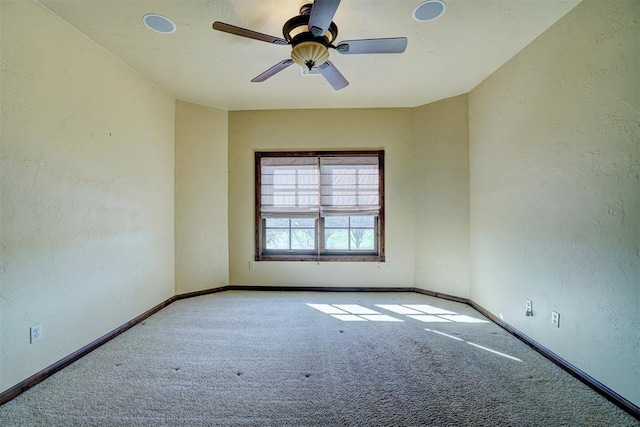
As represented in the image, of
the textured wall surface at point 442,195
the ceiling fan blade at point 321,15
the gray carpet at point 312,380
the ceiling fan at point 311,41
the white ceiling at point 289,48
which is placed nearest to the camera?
the ceiling fan blade at point 321,15

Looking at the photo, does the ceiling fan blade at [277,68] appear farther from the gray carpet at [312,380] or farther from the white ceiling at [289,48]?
the gray carpet at [312,380]

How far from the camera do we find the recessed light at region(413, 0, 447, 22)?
1.99 meters

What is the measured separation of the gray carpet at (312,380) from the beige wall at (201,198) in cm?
90

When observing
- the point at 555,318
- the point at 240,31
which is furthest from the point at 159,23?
the point at 555,318

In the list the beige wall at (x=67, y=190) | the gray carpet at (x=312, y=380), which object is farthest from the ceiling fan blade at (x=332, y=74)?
the gray carpet at (x=312, y=380)

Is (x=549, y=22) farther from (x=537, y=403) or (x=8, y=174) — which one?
(x=8, y=174)

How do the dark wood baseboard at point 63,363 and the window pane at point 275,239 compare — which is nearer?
the dark wood baseboard at point 63,363

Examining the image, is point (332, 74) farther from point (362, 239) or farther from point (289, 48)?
point (362, 239)

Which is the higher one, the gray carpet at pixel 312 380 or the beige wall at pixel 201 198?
the beige wall at pixel 201 198

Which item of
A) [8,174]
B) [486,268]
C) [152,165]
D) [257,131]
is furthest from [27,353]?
[486,268]

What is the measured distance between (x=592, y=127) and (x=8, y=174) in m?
3.96

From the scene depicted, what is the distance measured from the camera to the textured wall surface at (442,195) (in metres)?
3.66

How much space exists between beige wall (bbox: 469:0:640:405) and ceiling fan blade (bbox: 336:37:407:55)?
1.31 meters

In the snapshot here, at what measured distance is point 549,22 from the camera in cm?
222
